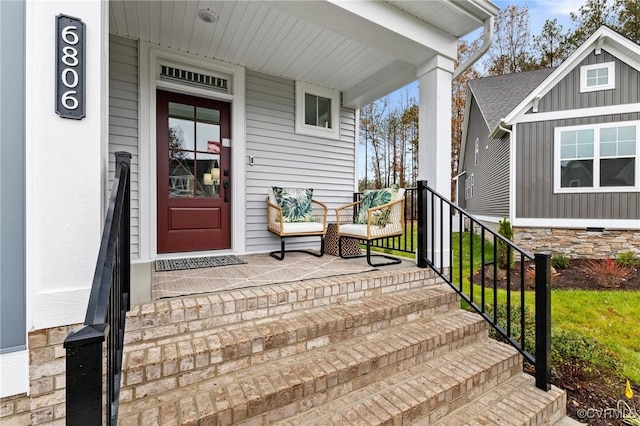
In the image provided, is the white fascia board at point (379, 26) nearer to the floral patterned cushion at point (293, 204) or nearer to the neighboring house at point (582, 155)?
the floral patterned cushion at point (293, 204)

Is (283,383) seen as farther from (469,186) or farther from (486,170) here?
(469,186)

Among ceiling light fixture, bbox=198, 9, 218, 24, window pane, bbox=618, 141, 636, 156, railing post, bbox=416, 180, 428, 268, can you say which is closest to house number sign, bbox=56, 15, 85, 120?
ceiling light fixture, bbox=198, 9, 218, 24

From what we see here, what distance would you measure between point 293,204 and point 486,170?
823 centimetres

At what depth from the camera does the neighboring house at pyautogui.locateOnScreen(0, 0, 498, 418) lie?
144 centimetres

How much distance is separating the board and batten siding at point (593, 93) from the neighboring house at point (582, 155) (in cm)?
2

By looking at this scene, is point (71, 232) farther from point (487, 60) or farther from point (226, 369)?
point (487, 60)

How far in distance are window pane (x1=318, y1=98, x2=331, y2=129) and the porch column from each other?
5.52ft

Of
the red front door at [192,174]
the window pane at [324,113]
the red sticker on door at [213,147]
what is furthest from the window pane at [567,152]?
the red sticker on door at [213,147]

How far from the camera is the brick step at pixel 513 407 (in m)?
1.77

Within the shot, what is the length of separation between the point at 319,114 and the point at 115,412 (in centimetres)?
424

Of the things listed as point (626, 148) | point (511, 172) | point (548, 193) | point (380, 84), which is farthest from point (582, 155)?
point (380, 84)

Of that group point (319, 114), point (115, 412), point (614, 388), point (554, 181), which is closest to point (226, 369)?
point (115, 412)

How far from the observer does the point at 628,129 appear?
6191mm

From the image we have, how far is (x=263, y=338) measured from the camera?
6.03ft
